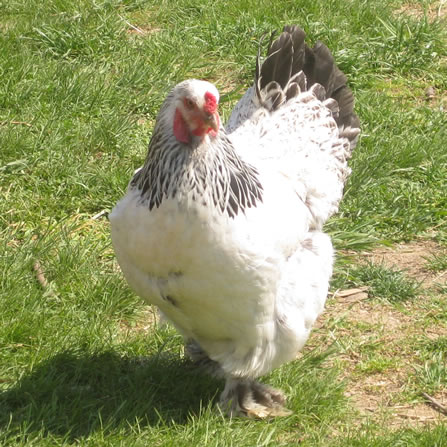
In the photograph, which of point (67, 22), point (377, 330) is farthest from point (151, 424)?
point (67, 22)

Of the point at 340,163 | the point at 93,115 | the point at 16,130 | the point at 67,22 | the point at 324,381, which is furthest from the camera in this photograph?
the point at 67,22

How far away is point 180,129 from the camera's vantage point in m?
3.96

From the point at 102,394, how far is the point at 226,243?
115cm

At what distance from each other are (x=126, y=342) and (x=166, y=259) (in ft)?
3.38

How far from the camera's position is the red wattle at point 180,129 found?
396cm

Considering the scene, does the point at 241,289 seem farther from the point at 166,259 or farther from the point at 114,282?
the point at 114,282

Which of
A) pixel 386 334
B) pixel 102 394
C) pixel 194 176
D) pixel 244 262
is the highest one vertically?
pixel 194 176

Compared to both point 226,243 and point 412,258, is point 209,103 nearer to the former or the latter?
point 226,243

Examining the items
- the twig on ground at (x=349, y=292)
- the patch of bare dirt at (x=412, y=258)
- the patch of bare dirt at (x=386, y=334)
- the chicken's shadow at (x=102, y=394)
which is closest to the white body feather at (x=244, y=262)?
the chicken's shadow at (x=102, y=394)

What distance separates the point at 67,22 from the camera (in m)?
7.59

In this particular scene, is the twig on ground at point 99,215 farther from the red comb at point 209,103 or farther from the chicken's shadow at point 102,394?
the red comb at point 209,103

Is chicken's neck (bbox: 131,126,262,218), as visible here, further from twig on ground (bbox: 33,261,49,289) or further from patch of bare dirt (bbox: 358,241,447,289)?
patch of bare dirt (bbox: 358,241,447,289)

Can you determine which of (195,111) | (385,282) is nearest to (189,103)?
(195,111)

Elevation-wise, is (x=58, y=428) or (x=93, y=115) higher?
(x=93, y=115)
